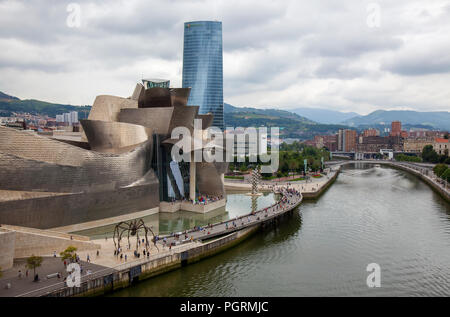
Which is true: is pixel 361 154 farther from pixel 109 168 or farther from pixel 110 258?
pixel 110 258

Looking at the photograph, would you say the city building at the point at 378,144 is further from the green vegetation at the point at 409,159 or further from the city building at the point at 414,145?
the green vegetation at the point at 409,159

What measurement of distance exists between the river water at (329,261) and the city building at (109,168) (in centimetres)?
1016

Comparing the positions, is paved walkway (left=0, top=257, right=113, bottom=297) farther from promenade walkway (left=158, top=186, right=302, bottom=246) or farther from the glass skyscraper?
the glass skyscraper

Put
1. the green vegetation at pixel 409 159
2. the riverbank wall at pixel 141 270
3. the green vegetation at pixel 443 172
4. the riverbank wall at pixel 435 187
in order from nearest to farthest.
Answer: the riverbank wall at pixel 141 270
the riverbank wall at pixel 435 187
the green vegetation at pixel 443 172
the green vegetation at pixel 409 159

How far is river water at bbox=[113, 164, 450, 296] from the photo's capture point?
66.2 feet

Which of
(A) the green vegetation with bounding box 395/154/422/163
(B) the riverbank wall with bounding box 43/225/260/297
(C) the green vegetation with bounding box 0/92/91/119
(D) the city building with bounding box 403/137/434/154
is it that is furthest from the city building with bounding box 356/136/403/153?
(B) the riverbank wall with bounding box 43/225/260/297

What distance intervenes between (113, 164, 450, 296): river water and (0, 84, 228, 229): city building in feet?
33.3

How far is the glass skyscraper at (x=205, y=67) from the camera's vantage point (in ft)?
367

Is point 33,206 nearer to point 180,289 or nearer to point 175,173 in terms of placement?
point 180,289

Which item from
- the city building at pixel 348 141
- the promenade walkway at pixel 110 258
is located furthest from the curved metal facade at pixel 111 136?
the city building at pixel 348 141

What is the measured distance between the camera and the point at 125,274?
2025cm

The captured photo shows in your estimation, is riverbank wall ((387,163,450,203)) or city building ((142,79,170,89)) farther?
city building ((142,79,170,89))

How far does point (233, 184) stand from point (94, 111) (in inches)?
984
